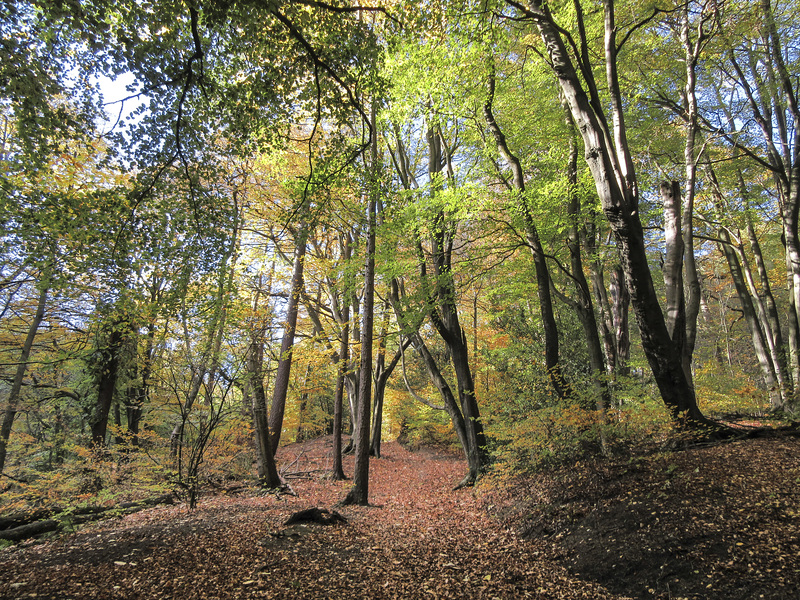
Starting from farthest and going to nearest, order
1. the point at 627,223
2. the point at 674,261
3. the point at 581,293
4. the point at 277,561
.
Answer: the point at 581,293 < the point at 674,261 < the point at 627,223 < the point at 277,561

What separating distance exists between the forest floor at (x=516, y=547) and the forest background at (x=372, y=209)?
0.91 metres

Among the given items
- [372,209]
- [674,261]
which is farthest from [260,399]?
[674,261]

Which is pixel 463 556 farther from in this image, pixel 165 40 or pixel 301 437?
pixel 301 437

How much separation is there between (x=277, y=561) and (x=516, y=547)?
3.04 m

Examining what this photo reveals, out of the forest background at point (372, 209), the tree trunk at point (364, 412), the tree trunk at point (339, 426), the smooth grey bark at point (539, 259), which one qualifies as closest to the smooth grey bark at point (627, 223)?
the forest background at point (372, 209)

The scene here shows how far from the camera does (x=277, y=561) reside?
4230mm

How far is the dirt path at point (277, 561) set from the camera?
3.56 m

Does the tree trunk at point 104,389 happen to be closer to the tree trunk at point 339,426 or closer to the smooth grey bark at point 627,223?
the tree trunk at point 339,426

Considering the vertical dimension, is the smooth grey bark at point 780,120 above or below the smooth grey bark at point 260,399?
above

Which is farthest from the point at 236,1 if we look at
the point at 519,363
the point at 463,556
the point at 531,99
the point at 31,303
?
the point at 519,363

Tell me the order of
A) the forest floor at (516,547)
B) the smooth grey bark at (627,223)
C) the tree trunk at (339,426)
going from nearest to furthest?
the forest floor at (516,547) < the smooth grey bark at (627,223) < the tree trunk at (339,426)

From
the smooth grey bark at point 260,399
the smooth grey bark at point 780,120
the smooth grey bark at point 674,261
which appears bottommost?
the smooth grey bark at point 260,399

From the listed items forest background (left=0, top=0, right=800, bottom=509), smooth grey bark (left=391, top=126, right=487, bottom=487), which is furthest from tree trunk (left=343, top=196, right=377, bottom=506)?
smooth grey bark (left=391, top=126, right=487, bottom=487)

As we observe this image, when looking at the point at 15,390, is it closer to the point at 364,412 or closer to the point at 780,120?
the point at 364,412
